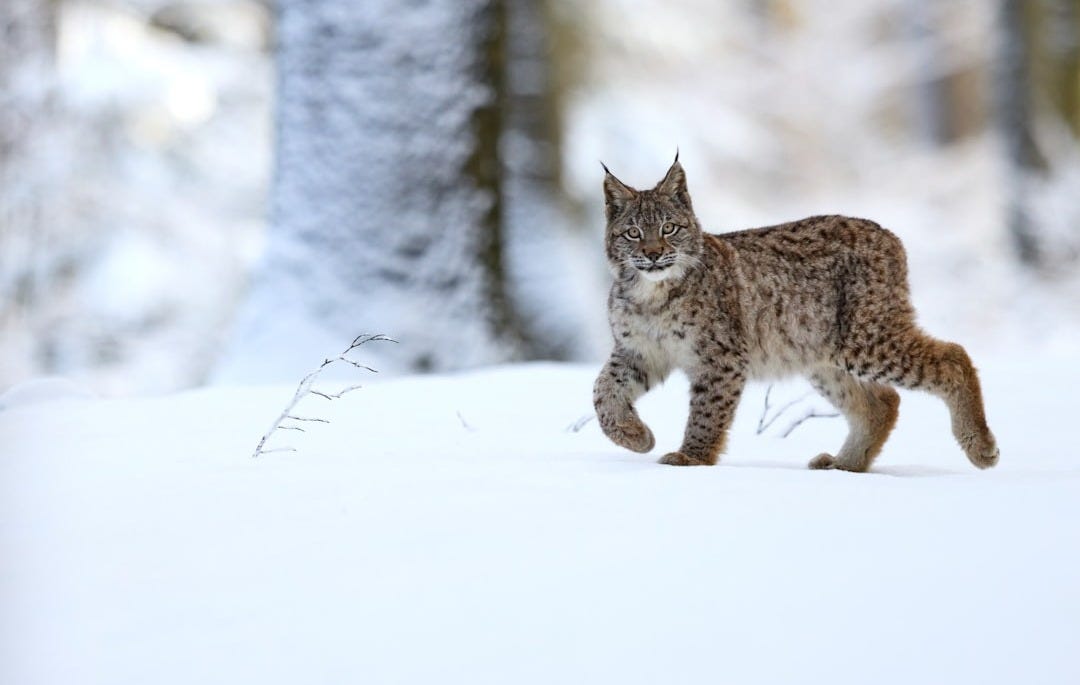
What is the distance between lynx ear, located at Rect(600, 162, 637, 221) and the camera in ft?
13.6

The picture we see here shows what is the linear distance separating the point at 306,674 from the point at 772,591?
0.80 meters

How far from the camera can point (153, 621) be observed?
219 centimetres

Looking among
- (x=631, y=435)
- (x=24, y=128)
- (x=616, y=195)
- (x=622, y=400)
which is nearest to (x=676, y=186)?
(x=616, y=195)

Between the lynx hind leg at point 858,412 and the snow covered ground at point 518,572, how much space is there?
31.9 inches

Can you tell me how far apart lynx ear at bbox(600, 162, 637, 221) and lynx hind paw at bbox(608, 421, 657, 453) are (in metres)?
0.71

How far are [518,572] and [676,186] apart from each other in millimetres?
2058

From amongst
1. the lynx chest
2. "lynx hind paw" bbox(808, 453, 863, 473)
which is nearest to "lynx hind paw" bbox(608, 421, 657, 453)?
the lynx chest

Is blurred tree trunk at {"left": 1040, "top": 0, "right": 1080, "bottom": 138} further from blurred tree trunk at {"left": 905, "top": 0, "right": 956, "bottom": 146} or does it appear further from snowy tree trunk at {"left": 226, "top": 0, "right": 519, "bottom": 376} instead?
snowy tree trunk at {"left": 226, "top": 0, "right": 519, "bottom": 376}

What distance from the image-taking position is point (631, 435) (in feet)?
12.8

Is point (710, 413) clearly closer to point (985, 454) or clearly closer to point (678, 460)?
point (678, 460)

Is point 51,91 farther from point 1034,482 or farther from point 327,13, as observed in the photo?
point 1034,482

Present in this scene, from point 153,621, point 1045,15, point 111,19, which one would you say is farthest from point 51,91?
point 153,621

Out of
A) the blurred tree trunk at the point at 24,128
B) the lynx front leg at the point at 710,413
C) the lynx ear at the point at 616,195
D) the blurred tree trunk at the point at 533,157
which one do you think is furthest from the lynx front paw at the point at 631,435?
the blurred tree trunk at the point at 24,128

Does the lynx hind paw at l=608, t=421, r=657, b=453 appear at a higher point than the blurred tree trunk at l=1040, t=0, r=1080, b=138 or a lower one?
lower
